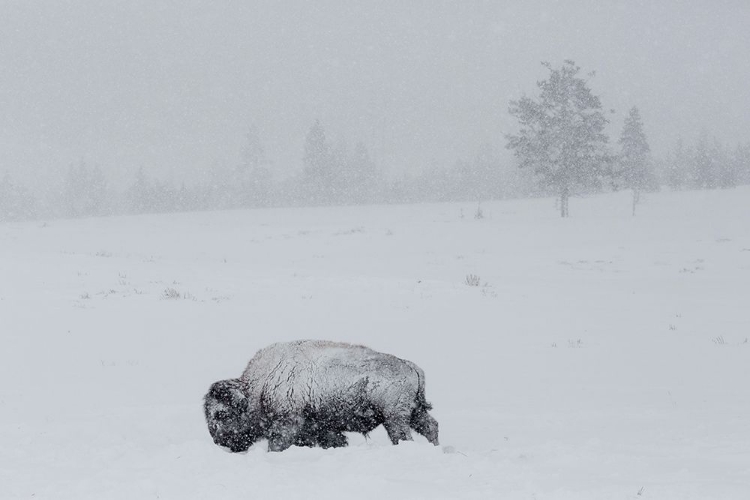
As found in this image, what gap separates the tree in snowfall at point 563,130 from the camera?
39.6 meters

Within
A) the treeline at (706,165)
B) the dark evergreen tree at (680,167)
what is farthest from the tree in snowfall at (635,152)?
the dark evergreen tree at (680,167)

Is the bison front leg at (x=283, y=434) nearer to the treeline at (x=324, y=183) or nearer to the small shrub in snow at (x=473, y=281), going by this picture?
the small shrub in snow at (x=473, y=281)

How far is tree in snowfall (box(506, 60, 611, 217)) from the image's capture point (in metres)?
39.6

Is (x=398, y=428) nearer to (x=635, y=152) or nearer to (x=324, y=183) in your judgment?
(x=635, y=152)

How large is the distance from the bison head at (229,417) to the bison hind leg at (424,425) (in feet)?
3.96

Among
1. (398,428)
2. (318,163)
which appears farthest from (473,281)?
(318,163)

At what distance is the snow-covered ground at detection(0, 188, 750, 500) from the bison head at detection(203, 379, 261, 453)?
16 centimetres

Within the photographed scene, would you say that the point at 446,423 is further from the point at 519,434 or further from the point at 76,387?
the point at 76,387

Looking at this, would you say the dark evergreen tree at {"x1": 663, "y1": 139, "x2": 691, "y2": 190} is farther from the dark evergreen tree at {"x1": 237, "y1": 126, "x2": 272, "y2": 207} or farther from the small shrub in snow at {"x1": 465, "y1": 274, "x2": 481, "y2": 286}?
the small shrub in snow at {"x1": 465, "y1": 274, "x2": 481, "y2": 286}

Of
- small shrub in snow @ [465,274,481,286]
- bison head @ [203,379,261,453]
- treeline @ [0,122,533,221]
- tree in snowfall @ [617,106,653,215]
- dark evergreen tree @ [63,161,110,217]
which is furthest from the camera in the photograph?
dark evergreen tree @ [63,161,110,217]

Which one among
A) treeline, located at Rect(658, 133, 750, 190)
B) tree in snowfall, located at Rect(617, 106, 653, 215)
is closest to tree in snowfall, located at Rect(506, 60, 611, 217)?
tree in snowfall, located at Rect(617, 106, 653, 215)

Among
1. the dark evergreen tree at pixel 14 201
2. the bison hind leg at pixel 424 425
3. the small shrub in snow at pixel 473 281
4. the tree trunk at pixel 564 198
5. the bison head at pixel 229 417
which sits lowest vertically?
the small shrub in snow at pixel 473 281

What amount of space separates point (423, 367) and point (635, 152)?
50.9 metres

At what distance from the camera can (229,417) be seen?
4.51 meters
